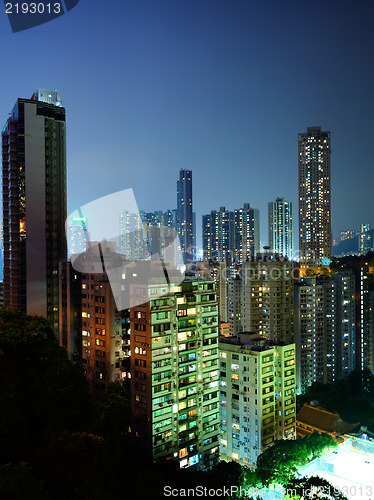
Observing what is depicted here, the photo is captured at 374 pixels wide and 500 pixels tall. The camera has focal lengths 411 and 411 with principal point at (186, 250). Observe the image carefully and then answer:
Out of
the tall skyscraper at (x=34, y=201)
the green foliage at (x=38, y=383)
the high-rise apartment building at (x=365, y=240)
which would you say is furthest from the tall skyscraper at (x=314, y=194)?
the green foliage at (x=38, y=383)

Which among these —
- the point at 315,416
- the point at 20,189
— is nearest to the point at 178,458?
the point at 315,416

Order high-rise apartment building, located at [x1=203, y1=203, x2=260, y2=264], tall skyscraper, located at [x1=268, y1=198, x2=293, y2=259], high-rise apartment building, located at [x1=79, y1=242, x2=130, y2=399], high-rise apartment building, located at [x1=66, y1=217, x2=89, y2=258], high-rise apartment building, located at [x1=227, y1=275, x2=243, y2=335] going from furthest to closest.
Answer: tall skyscraper, located at [x1=268, y1=198, x2=293, y2=259]
high-rise apartment building, located at [x1=203, y1=203, x2=260, y2=264]
high-rise apartment building, located at [x1=227, y1=275, x2=243, y2=335]
high-rise apartment building, located at [x1=66, y1=217, x2=89, y2=258]
high-rise apartment building, located at [x1=79, y1=242, x2=130, y2=399]

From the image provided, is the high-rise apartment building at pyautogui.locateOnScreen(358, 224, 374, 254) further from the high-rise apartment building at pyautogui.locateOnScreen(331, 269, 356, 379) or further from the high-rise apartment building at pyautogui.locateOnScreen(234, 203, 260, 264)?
the high-rise apartment building at pyautogui.locateOnScreen(331, 269, 356, 379)

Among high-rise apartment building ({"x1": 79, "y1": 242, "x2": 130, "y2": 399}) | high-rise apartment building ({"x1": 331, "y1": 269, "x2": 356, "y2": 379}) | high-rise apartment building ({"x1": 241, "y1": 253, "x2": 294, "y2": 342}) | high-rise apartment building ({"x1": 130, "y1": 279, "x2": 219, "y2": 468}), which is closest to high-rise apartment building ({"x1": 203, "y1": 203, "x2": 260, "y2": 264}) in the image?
high-rise apartment building ({"x1": 331, "y1": 269, "x2": 356, "y2": 379})

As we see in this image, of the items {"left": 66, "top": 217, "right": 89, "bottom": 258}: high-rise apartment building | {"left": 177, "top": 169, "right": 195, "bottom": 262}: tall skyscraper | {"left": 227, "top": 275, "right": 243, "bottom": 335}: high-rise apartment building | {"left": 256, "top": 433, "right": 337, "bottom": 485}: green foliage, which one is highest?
{"left": 177, "top": 169, "right": 195, "bottom": 262}: tall skyscraper

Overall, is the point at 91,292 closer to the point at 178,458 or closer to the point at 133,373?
the point at 133,373

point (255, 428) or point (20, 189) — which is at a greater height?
point (20, 189)

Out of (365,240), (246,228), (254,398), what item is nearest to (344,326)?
(254,398)
